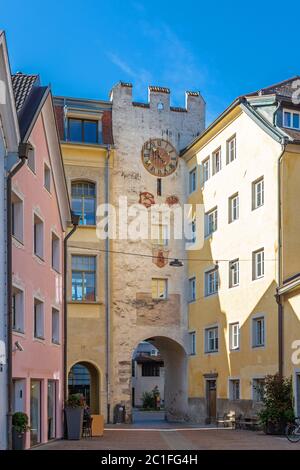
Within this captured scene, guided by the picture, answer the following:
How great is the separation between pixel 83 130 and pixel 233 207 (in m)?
Answer: 10.3

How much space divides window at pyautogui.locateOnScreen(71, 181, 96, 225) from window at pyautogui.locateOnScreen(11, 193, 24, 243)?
706 inches

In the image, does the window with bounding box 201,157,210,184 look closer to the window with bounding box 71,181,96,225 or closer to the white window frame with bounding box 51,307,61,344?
the window with bounding box 71,181,96,225

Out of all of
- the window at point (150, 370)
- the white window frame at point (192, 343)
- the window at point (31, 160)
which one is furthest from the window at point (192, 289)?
the window at point (150, 370)

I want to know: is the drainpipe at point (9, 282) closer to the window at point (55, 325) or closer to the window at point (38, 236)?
the window at point (38, 236)

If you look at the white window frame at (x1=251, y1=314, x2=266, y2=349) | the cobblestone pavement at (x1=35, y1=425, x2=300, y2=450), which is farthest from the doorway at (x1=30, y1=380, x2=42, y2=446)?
the white window frame at (x1=251, y1=314, x2=266, y2=349)

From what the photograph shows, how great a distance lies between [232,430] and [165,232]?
12343 millimetres

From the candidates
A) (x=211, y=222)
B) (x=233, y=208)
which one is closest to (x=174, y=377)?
(x=211, y=222)

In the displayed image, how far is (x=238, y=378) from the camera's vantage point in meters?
32.8

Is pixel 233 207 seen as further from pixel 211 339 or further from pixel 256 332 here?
pixel 211 339

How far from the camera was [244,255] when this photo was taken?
33125 millimetres

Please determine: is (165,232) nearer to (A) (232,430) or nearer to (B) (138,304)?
(B) (138,304)

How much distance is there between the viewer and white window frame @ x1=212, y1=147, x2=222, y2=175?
36.7 m

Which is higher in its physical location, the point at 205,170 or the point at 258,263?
the point at 205,170

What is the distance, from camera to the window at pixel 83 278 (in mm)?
38781
